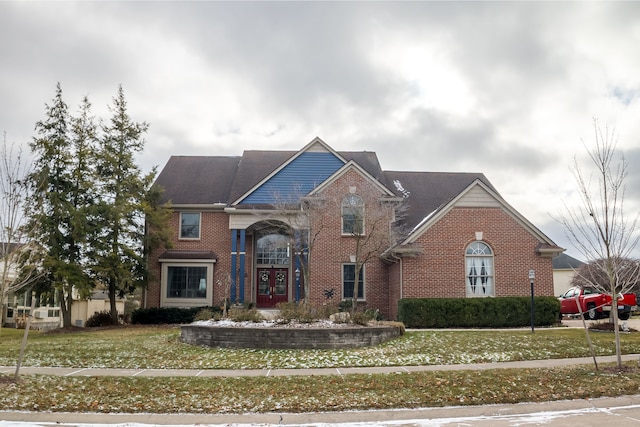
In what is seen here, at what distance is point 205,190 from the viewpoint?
29.9 metres

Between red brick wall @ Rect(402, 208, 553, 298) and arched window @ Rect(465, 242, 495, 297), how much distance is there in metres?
0.22

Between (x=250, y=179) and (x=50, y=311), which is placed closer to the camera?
(x=250, y=179)

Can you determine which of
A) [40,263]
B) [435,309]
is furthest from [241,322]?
[40,263]

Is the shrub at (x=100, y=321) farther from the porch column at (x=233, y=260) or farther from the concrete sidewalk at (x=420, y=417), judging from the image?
the concrete sidewalk at (x=420, y=417)

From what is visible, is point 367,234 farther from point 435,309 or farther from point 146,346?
point 146,346

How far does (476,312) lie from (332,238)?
7.63 metres

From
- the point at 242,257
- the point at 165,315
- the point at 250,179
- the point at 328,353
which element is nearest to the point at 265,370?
the point at 328,353

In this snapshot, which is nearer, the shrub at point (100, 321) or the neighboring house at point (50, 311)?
the shrub at point (100, 321)

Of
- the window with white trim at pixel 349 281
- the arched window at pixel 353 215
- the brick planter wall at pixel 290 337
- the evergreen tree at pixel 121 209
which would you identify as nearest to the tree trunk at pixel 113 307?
the evergreen tree at pixel 121 209

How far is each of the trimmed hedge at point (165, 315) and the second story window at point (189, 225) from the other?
409 centimetres

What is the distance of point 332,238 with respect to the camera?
25.7 meters

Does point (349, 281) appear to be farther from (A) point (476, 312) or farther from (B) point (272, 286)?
(A) point (476, 312)

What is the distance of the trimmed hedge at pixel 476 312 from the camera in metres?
20.7

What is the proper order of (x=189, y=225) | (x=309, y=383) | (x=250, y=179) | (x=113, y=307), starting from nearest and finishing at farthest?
(x=309, y=383) < (x=113, y=307) < (x=189, y=225) < (x=250, y=179)
